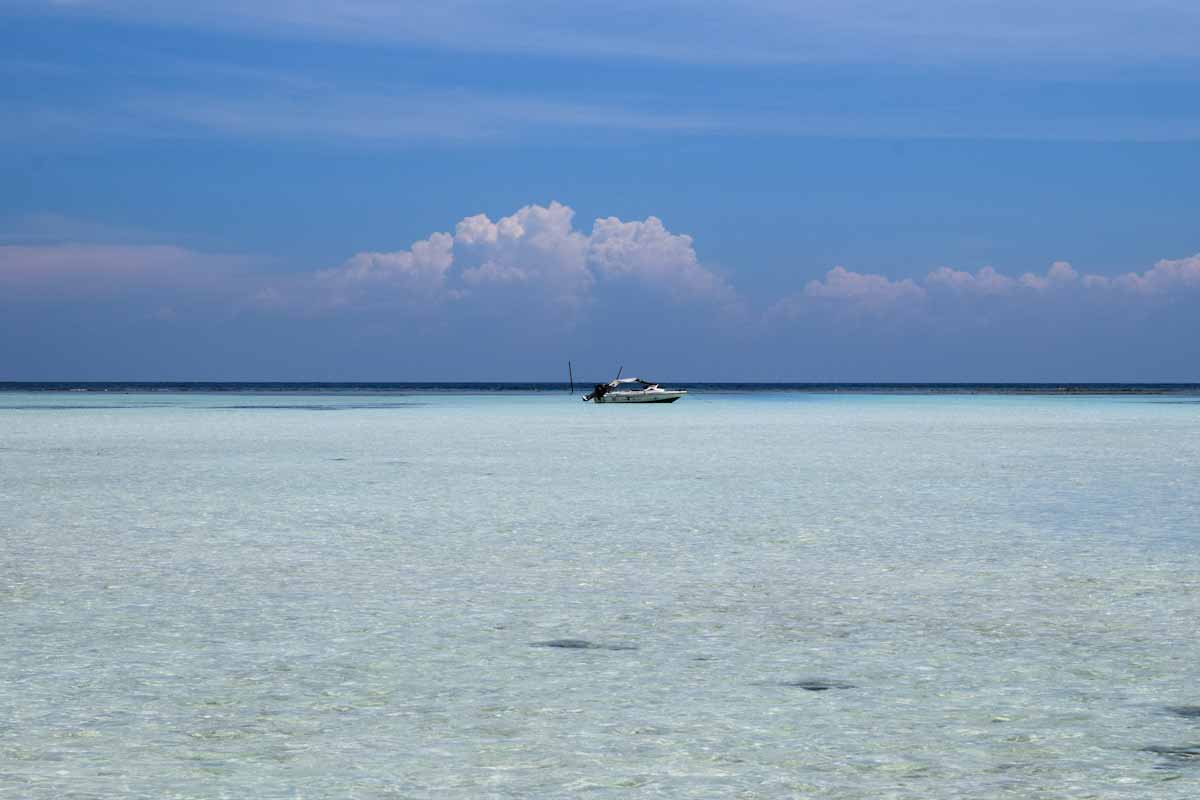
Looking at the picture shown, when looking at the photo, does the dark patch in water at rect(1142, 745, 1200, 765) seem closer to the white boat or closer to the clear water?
the clear water

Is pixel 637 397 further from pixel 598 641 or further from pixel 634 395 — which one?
pixel 598 641


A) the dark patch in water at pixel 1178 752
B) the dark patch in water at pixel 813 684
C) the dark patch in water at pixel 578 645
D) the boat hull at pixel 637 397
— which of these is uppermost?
the boat hull at pixel 637 397

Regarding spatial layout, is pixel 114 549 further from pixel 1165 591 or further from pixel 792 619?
pixel 1165 591

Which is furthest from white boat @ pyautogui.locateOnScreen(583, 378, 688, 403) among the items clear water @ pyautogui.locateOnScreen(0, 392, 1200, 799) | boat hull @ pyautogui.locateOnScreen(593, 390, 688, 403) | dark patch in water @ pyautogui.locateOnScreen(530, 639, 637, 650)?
dark patch in water @ pyautogui.locateOnScreen(530, 639, 637, 650)

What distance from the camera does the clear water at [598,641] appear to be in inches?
268

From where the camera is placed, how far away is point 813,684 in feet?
28.2

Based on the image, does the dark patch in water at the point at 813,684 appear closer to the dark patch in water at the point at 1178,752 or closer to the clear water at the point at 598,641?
the clear water at the point at 598,641

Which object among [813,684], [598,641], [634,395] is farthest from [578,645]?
[634,395]

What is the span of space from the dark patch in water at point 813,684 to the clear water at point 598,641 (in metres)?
0.08

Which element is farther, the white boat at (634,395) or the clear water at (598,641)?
the white boat at (634,395)

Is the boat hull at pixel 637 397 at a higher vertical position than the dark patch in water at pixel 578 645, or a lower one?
higher

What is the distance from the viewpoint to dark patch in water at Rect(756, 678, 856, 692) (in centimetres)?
850

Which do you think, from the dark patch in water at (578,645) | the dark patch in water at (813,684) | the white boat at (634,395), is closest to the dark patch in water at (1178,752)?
the dark patch in water at (813,684)

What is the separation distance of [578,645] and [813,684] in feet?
6.29
